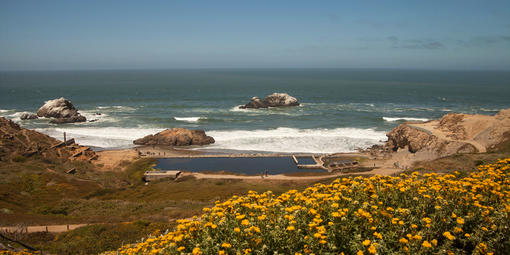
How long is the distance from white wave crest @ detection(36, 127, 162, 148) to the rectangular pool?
637 inches

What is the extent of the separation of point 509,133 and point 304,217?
48210mm

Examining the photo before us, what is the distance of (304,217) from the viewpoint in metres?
6.74

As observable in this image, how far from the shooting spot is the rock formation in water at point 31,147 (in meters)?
45.1

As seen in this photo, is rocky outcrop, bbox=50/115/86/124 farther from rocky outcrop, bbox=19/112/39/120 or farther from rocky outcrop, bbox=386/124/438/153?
rocky outcrop, bbox=386/124/438/153

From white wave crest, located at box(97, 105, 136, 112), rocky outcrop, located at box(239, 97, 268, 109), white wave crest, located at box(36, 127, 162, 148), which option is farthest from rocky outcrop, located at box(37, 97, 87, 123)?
rocky outcrop, located at box(239, 97, 268, 109)

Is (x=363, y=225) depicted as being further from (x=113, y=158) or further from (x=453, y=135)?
(x=453, y=135)

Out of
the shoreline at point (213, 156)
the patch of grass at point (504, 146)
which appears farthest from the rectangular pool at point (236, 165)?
the patch of grass at point (504, 146)

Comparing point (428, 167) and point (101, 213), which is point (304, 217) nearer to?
point (101, 213)

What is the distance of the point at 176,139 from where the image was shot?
61.4m

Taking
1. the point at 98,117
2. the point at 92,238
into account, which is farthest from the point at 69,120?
the point at 92,238

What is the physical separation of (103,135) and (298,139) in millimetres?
42480

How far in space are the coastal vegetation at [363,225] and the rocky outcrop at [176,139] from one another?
54146mm

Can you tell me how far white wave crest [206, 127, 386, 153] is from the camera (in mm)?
59281

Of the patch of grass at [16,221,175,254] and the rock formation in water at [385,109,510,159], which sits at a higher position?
the rock formation in water at [385,109,510,159]
